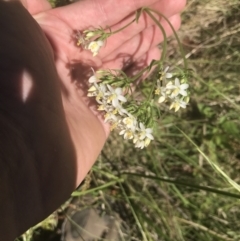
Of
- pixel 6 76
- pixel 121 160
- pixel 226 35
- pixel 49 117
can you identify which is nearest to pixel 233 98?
pixel 226 35

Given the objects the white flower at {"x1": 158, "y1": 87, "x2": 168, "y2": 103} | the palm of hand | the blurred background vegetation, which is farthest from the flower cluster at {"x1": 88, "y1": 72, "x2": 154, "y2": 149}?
the blurred background vegetation

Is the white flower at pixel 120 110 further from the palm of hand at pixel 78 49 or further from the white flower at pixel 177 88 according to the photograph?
the palm of hand at pixel 78 49

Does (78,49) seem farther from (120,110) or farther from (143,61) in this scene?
(120,110)

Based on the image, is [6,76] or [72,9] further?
[72,9]

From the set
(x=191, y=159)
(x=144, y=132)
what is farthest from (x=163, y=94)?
(x=191, y=159)

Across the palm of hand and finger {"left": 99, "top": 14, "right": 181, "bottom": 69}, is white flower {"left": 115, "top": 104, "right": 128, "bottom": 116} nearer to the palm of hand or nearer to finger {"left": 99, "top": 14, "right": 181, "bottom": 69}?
the palm of hand

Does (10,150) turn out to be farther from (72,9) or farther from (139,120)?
(72,9)

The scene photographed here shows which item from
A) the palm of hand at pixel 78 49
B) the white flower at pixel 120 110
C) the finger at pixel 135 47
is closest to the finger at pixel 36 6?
the palm of hand at pixel 78 49
